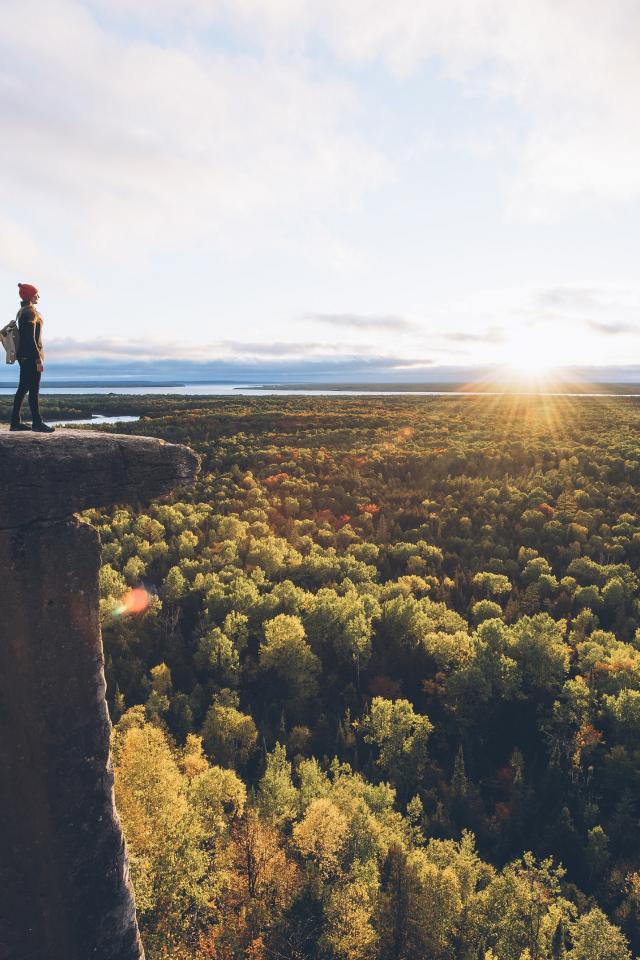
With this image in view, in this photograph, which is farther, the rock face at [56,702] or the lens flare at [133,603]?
the lens flare at [133,603]

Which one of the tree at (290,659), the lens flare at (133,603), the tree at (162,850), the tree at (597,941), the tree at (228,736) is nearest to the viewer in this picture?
the tree at (162,850)

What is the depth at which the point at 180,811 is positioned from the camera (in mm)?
12727

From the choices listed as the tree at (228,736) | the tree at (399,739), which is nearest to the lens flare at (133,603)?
the tree at (228,736)

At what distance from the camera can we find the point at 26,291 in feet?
23.7

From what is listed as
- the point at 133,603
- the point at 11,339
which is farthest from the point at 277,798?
the point at 133,603

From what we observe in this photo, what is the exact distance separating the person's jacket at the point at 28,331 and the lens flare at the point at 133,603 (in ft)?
70.6

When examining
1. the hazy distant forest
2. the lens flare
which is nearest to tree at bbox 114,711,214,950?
the hazy distant forest

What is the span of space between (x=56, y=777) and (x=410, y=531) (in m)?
35.0

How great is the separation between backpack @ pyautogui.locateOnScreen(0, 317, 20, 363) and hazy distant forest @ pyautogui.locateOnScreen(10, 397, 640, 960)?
1117cm

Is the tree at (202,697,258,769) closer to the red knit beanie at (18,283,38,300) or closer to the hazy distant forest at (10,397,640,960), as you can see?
the hazy distant forest at (10,397,640,960)

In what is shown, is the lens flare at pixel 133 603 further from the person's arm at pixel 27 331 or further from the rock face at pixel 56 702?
the person's arm at pixel 27 331

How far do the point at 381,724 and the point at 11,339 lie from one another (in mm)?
18592

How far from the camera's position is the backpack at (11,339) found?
7.01 metres

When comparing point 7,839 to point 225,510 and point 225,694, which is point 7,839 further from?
point 225,510
